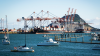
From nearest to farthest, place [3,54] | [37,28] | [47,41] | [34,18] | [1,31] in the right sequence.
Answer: [3,54]
[47,41]
[34,18]
[37,28]
[1,31]

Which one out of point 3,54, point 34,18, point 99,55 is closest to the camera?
point 99,55

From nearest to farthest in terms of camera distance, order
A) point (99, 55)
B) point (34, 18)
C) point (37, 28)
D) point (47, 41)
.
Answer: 1. point (99, 55)
2. point (47, 41)
3. point (34, 18)
4. point (37, 28)

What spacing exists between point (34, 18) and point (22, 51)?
97.6 metres

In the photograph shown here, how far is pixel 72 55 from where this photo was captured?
33.0 meters

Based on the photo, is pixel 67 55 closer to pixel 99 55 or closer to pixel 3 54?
pixel 99 55

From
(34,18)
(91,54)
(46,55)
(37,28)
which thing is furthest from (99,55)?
(37,28)

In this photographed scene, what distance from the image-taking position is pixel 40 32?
524ft

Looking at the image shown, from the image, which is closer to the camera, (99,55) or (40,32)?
(99,55)

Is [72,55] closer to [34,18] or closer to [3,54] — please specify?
[3,54]

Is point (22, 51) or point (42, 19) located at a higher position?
point (42, 19)

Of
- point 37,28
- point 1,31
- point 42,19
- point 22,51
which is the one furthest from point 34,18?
point 22,51

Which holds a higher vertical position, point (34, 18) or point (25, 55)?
point (34, 18)

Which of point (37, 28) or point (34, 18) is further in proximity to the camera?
point (37, 28)

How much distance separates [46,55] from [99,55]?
1013 cm
